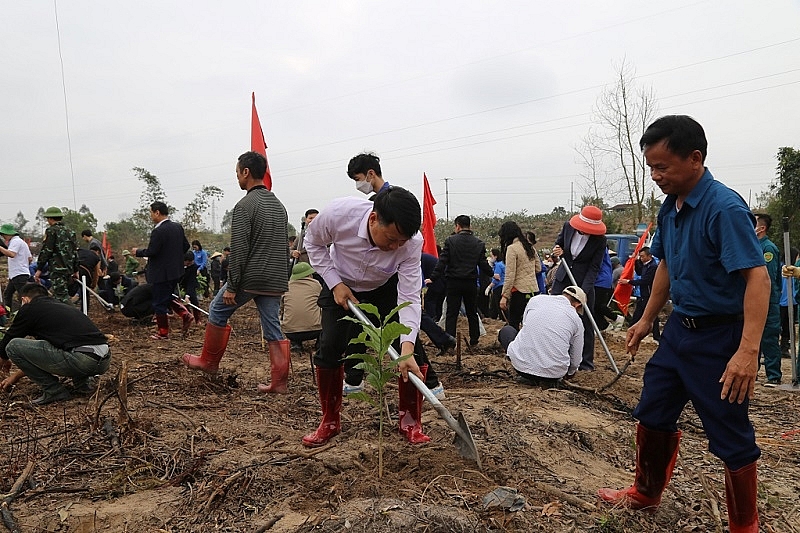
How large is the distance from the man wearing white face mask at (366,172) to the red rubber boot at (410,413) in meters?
2.04

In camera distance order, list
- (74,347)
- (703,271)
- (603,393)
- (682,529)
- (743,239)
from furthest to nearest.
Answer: (603,393) < (74,347) < (682,529) < (703,271) < (743,239)

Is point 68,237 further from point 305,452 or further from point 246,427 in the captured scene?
point 305,452

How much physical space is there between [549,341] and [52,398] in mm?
3760

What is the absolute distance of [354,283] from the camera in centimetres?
346


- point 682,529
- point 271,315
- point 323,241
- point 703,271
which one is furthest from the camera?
point 271,315

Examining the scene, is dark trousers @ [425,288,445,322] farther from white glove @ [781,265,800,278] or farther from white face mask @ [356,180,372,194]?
white glove @ [781,265,800,278]

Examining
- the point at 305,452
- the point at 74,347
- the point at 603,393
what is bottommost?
the point at 603,393

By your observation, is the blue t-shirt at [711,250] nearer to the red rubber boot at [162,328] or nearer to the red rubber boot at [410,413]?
the red rubber boot at [410,413]

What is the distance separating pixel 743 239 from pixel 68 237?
25.3 ft

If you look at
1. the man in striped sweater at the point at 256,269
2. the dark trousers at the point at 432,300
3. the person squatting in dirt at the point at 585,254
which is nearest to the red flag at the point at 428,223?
the dark trousers at the point at 432,300

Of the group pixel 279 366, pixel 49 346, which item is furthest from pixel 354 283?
pixel 49 346

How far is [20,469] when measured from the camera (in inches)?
124

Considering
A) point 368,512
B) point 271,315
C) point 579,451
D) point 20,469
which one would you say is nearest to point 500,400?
point 579,451

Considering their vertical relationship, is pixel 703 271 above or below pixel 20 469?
above
